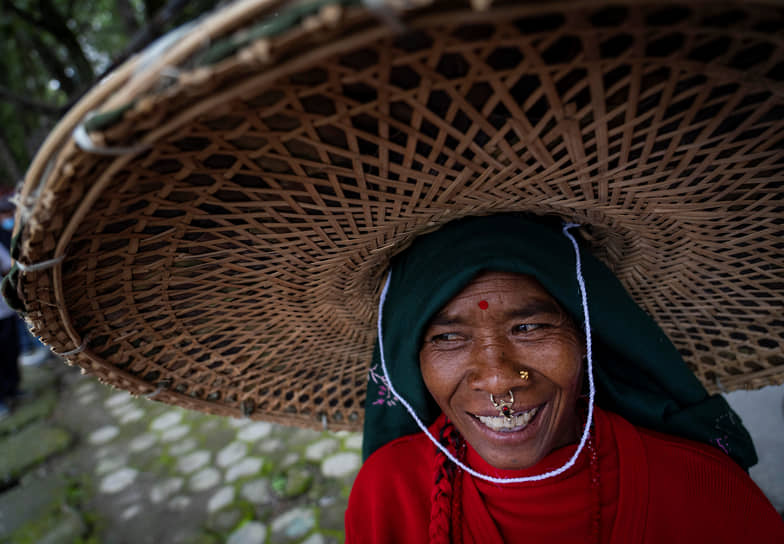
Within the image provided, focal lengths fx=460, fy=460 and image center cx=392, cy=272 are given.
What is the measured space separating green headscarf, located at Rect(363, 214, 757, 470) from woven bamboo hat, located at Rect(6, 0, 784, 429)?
93mm

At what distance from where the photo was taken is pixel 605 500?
4.44 ft

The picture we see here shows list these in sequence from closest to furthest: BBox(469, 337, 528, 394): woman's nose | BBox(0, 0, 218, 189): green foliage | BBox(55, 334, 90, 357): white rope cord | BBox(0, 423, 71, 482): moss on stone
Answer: BBox(55, 334, 90, 357): white rope cord < BBox(469, 337, 528, 394): woman's nose < BBox(0, 0, 218, 189): green foliage < BBox(0, 423, 71, 482): moss on stone

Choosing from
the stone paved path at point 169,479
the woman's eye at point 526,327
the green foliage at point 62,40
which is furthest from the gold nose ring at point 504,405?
the stone paved path at point 169,479

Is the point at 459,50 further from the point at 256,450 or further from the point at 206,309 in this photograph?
the point at 256,450

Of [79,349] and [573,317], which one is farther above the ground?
[79,349]

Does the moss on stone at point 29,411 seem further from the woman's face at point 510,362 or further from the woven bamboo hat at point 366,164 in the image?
the woman's face at point 510,362

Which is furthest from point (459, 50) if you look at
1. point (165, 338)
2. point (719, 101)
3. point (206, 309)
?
point (165, 338)

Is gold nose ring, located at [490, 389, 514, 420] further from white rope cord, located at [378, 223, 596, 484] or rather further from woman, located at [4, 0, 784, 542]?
white rope cord, located at [378, 223, 596, 484]

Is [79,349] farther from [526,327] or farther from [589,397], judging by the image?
[589,397]

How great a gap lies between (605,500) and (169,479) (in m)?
3.30

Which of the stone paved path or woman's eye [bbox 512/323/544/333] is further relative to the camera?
the stone paved path

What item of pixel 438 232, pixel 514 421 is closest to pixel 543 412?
pixel 514 421

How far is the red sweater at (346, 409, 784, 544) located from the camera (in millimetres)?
1264

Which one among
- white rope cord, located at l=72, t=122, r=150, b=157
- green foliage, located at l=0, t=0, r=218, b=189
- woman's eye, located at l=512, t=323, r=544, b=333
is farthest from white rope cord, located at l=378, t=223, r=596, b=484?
green foliage, located at l=0, t=0, r=218, b=189
